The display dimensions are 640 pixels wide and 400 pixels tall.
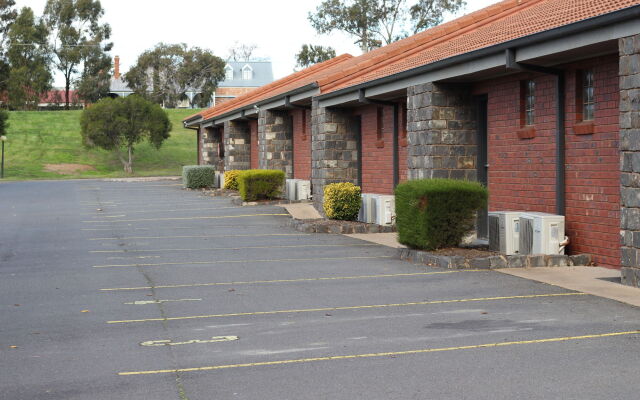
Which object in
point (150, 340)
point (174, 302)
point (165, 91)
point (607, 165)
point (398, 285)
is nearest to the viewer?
point (150, 340)

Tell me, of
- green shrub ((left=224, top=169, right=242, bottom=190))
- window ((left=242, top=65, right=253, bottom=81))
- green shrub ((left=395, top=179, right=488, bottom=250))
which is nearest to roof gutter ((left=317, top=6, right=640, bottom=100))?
green shrub ((left=395, top=179, right=488, bottom=250))

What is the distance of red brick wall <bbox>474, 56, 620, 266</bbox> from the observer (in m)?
12.1

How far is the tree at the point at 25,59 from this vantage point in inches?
3349

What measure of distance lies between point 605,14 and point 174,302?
650cm

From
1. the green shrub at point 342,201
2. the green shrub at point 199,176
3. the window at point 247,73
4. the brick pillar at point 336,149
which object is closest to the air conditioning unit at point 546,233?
the green shrub at point 342,201

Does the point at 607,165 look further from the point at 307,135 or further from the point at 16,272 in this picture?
the point at 307,135

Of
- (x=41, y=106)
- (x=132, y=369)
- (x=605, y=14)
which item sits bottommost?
(x=132, y=369)

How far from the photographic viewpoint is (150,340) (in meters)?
7.79

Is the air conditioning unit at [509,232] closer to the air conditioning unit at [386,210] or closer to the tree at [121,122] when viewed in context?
the air conditioning unit at [386,210]

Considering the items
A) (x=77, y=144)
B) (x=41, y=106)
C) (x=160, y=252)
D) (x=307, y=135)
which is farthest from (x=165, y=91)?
(x=160, y=252)

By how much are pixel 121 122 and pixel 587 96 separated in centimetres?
5092

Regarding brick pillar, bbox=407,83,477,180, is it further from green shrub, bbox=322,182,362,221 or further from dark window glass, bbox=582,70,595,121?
green shrub, bbox=322,182,362,221

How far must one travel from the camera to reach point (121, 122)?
5997cm

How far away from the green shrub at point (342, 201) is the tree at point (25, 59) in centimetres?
7197
